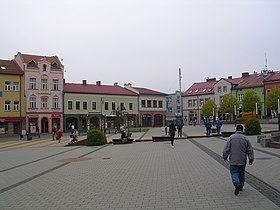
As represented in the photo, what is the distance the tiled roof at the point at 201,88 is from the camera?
79.9 m

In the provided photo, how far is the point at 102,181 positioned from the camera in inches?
392

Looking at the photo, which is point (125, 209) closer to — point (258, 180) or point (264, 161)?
point (258, 180)

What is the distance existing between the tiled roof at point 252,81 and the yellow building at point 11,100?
43.9 meters

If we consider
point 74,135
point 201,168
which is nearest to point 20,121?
point 74,135

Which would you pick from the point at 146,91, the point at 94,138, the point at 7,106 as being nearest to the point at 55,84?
the point at 7,106

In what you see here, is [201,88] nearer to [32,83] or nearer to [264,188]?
[32,83]

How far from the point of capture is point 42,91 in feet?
186

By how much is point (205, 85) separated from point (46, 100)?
41352mm

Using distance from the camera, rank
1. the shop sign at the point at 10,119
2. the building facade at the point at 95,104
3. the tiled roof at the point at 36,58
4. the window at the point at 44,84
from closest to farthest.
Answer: the shop sign at the point at 10,119 < the tiled roof at the point at 36,58 < the window at the point at 44,84 < the building facade at the point at 95,104

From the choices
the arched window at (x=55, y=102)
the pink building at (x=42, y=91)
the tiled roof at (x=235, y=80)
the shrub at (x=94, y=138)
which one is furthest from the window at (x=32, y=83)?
the tiled roof at (x=235, y=80)

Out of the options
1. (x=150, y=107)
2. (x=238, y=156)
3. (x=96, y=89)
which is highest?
(x=96, y=89)

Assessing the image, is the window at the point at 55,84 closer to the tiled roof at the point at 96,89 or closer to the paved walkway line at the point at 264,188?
the tiled roof at the point at 96,89

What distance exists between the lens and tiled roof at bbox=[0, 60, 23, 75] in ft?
171

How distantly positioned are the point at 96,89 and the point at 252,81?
32.3 metres
